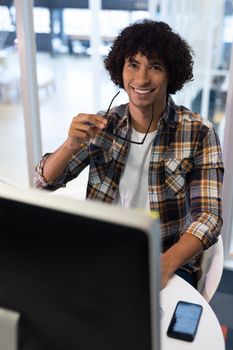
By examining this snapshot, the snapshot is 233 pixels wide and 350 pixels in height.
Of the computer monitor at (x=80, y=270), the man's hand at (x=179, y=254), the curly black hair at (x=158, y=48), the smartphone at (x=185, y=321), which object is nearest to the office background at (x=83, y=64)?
the curly black hair at (x=158, y=48)

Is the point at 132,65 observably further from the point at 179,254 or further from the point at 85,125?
the point at 179,254

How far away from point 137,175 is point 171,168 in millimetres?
127

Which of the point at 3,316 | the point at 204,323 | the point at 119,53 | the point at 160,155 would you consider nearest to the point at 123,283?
the point at 3,316

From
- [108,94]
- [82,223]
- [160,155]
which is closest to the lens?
[82,223]

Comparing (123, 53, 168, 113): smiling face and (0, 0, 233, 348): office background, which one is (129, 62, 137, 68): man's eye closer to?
(123, 53, 168, 113): smiling face

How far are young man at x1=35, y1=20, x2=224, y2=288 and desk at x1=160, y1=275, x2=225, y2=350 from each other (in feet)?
0.70

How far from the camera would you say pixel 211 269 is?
1.33 meters

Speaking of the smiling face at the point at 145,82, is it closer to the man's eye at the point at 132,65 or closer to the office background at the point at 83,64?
the man's eye at the point at 132,65

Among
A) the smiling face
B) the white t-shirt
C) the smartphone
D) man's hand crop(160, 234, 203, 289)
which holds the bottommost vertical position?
the smartphone

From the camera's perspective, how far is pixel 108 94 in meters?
2.49

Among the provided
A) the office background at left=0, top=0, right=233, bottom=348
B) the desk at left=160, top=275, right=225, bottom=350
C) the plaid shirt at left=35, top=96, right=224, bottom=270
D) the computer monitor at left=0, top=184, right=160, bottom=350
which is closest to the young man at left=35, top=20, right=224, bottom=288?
the plaid shirt at left=35, top=96, right=224, bottom=270

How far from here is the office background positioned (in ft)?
7.08

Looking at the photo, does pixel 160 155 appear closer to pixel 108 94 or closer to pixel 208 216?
pixel 208 216

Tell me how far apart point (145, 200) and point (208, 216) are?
275 mm
